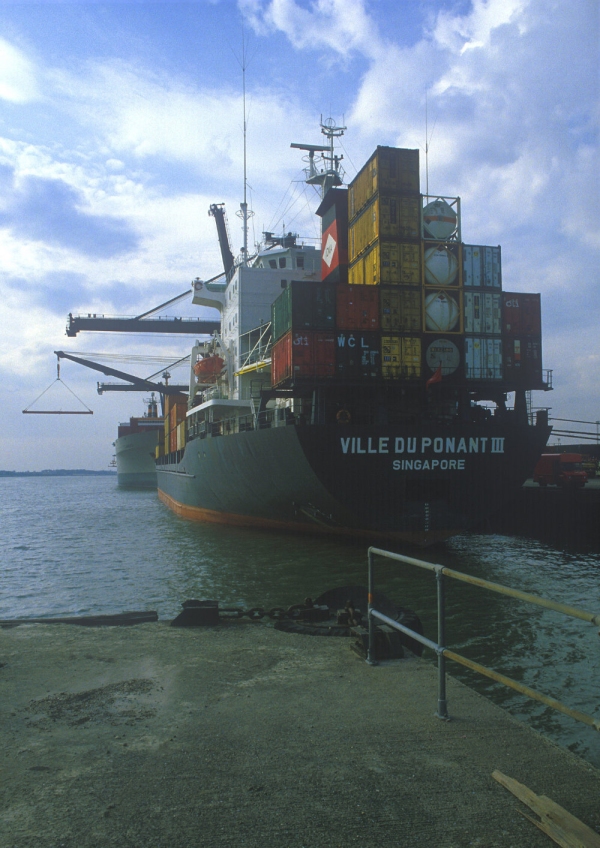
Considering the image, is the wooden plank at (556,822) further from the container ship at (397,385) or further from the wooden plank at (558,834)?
the container ship at (397,385)

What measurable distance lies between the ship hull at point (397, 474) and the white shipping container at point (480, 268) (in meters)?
4.33

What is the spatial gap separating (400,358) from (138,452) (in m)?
58.3

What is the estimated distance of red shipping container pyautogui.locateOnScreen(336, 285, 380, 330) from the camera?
16156 millimetres

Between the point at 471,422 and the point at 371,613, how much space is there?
13.4 m

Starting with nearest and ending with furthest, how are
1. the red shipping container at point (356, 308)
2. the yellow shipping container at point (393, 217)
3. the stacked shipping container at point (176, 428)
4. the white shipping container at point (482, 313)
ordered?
1. the red shipping container at point (356, 308)
2. the yellow shipping container at point (393, 217)
3. the white shipping container at point (482, 313)
4. the stacked shipping container at point (176, 428)

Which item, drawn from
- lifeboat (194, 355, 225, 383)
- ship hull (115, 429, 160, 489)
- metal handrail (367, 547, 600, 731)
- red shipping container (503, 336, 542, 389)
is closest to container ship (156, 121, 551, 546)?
red shipping container (503, 336, 542, 389)

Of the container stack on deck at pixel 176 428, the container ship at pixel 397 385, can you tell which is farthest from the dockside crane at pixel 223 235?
the container ship at pixel 397 385

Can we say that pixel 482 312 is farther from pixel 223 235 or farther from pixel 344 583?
pixel 223 235

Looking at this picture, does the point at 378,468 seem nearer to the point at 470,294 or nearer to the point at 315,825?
the point at 470,294

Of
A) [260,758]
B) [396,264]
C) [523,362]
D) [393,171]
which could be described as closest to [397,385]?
[396,264]

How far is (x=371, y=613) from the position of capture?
446cm

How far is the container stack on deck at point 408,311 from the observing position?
16.0 metres

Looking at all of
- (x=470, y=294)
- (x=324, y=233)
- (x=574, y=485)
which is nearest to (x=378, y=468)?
(x=470, y=294)

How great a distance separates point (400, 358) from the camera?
1616 centimetres
